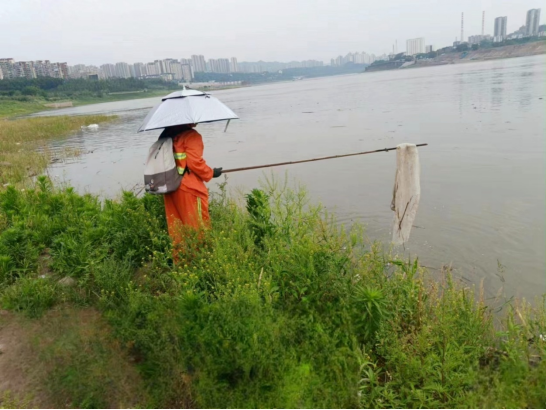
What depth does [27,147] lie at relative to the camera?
19.9 metres

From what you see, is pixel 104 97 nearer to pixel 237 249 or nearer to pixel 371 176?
pixel 371 176

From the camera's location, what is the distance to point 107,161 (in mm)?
16516

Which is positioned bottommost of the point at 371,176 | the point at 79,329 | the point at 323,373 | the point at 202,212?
the point at 371,176

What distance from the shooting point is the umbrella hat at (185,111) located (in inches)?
161

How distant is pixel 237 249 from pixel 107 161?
14.0m

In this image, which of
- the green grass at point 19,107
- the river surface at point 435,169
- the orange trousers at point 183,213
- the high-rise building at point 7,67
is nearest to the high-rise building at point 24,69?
the high-rise building at point 7,67

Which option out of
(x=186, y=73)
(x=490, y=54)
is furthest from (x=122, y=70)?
(x=490, y=54)

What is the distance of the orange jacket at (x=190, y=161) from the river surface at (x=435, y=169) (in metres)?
3.36

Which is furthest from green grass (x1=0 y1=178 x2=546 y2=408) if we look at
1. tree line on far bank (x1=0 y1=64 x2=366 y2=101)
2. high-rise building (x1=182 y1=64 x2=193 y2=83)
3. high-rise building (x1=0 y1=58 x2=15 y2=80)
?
high-rise building (x1=0 y1=58 x2=15 y2=80)

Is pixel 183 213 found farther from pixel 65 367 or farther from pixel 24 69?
pixel 24 69

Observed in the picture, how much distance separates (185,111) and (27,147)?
19007 mm

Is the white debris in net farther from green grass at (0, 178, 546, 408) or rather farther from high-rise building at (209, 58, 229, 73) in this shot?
high-rise building at (209, 58, 229, 73)

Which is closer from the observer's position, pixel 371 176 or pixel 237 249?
pixel 237 249

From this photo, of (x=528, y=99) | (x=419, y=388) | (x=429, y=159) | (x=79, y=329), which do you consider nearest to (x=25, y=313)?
(x=79, y=329)
